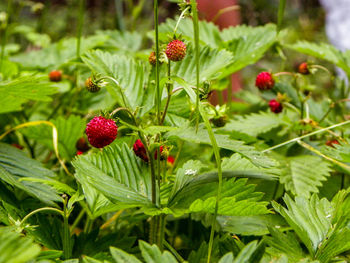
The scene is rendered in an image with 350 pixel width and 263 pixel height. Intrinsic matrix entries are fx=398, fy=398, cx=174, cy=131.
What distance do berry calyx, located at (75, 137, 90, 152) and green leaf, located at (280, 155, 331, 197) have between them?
41 cm

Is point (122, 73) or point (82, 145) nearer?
point (122, 73)

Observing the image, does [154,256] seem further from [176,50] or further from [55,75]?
[55,75]

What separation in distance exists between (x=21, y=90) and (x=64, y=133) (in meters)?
0.17

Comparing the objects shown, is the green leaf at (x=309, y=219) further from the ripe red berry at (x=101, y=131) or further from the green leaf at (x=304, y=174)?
the ripe red berry at (x=101, y=131)

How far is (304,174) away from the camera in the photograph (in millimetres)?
726

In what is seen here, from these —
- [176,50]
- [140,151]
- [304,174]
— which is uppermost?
[176,50]

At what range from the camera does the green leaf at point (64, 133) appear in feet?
2.71

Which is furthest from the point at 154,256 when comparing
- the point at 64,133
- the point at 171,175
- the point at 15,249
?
the point at 64,133

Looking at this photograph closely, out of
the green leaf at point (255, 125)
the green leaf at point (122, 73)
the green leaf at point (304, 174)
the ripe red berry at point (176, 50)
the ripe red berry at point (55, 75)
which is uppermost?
the ripe red berry at point (176, 50)

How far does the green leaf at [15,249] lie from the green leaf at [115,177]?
14 centimetres

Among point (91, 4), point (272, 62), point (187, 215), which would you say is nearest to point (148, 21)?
point (91, 4)

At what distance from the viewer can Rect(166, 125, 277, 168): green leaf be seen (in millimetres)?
502

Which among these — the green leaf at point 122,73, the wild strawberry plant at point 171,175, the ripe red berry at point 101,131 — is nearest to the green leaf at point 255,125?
the wild strawberry plant at point 171,175

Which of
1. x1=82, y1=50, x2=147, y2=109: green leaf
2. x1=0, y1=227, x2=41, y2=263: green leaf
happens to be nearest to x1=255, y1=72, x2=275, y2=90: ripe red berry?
x1=82, y1=50, x2=147, y2=109: green leaf
